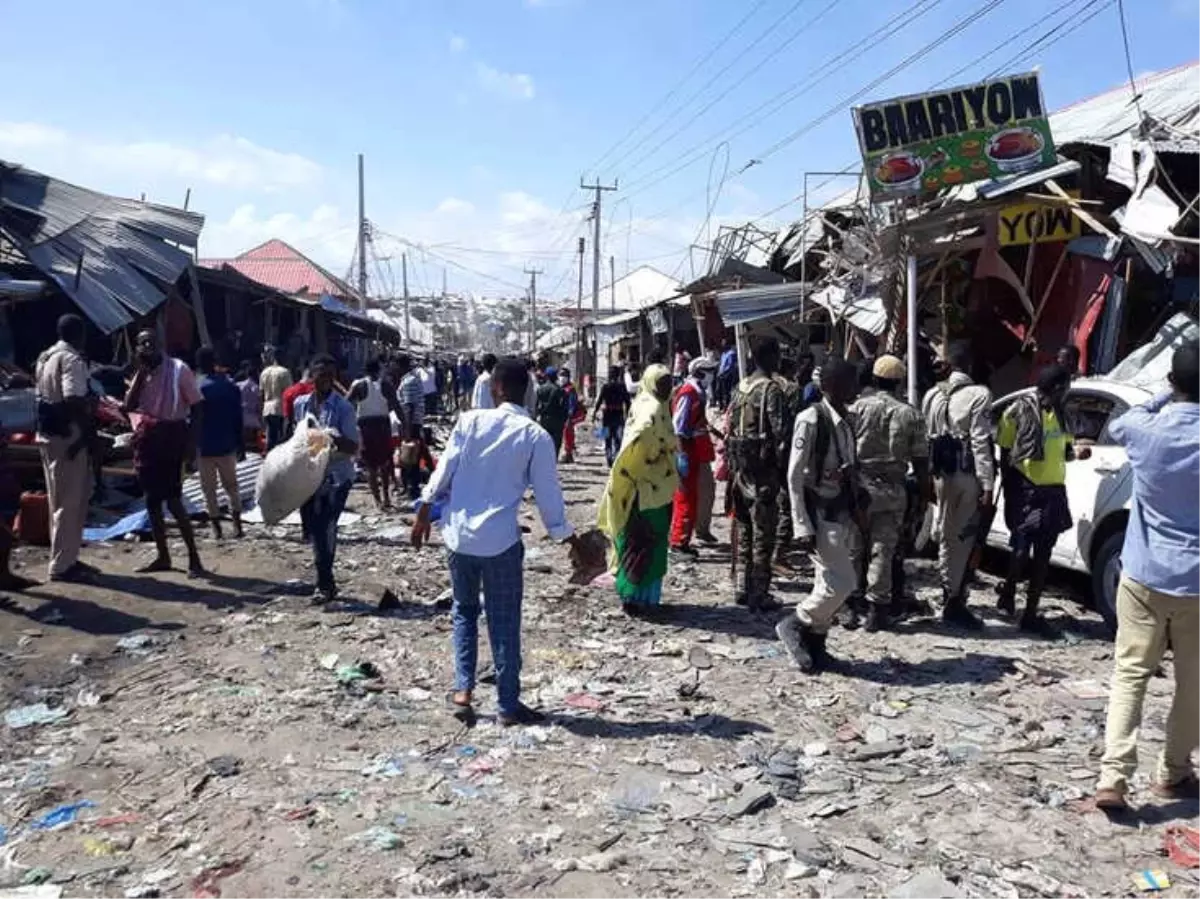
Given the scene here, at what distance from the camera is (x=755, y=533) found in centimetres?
663

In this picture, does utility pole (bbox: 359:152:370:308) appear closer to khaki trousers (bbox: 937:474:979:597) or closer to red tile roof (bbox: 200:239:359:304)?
red tile roof (bbox: 200:239:359:304)

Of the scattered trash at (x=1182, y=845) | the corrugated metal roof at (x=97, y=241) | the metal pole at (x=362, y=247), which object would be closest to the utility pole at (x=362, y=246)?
the metal pole at (x=362, y=247)

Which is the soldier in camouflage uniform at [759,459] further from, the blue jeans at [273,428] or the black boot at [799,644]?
the blue jeans at [273,428]

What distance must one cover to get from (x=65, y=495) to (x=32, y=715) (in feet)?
7.97

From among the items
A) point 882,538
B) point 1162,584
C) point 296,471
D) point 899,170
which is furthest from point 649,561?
point 899,170

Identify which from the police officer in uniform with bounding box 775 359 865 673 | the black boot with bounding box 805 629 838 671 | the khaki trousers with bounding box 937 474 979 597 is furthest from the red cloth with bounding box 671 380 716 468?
the black boot with bounding box 805 629 838 671

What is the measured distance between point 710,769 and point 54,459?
529cm

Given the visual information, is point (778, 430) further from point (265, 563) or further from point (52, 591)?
point (52, 591)

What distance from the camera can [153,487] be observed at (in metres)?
7.40

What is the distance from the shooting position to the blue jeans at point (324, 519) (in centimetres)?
674

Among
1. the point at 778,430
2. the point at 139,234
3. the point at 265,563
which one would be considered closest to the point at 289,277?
the point at 139,234

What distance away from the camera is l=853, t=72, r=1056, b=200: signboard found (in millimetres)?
9406

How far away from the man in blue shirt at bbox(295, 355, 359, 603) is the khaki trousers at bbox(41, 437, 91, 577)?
5.36 feet

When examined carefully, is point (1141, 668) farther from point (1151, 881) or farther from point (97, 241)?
point (97, 241)
